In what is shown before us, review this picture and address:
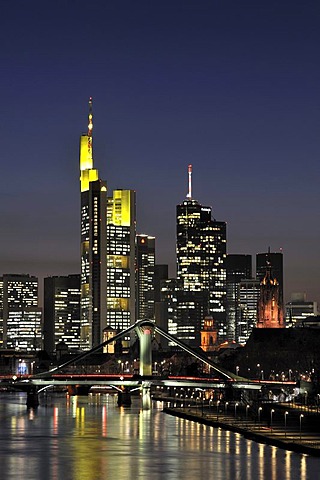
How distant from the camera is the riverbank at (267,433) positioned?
107188 mm

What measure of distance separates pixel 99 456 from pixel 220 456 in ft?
30.5

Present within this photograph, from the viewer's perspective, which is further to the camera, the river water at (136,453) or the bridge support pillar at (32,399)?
the bridge support pillar at (32,399)

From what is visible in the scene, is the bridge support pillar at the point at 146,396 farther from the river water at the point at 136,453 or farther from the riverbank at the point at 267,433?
the river water at the point at 136,453

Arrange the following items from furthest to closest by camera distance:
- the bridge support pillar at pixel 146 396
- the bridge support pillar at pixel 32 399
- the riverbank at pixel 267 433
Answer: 1. the bridge support pillar at pixel 32 399
2. the bridge support pillar at pixel 146 396
3. the riverbank at pixel 267 433

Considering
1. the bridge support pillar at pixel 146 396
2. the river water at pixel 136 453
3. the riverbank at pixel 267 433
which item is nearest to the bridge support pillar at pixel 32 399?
the bridge support pillar at pixel 146 396

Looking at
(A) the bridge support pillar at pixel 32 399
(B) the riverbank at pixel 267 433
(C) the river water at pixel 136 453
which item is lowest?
(C) the river water at pixel 136 453

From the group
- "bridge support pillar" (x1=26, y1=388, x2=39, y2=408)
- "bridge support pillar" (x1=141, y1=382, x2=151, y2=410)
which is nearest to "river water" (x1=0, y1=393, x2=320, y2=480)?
"bridge support pillar" (x1=141, y1=382, x2=151, y2=410)

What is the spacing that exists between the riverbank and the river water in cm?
116

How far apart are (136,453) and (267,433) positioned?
15195 millimetres

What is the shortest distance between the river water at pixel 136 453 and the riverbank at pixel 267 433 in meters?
1.16

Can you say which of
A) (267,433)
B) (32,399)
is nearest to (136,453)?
(267,433)

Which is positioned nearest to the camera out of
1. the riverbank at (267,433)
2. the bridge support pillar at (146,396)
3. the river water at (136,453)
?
the river water at (136,453)

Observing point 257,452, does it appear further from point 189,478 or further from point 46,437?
point 46,437

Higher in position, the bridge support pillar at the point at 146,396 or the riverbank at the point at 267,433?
the bridge support pillar at the point at 146,396
